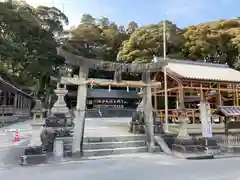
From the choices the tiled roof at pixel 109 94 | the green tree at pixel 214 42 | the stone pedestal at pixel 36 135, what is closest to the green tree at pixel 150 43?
the green tree at pixel 214 42

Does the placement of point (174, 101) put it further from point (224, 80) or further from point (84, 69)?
point (84, 69)

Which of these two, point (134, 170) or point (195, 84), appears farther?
point (195, 84)

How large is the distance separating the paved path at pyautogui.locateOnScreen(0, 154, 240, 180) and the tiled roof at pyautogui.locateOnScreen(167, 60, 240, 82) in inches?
317

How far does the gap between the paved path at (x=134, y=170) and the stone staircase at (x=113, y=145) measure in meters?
0.94

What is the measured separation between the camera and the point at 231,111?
9664 mm

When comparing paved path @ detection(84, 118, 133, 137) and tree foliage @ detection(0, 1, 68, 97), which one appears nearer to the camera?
paved path @ detection(84, 118, 133, 137)

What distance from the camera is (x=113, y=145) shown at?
9.51 metres

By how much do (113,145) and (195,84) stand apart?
359 inches

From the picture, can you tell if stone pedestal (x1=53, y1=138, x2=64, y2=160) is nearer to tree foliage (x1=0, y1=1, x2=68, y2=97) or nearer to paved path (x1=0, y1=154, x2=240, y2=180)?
paved path (x1=0, y1=154, x2=240, y2=180)

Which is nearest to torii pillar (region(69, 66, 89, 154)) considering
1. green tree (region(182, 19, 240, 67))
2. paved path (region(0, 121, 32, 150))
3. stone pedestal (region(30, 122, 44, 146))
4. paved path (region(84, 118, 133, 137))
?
stone pedestal (region(30, 122, 44, 146))

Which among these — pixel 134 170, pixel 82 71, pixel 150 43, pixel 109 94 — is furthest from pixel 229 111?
pixel 109 94

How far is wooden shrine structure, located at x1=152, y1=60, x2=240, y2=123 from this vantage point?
49.9 feet

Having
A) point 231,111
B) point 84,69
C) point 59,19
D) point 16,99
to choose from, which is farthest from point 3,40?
point 231,111

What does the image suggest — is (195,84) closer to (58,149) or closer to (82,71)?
(82,71)
